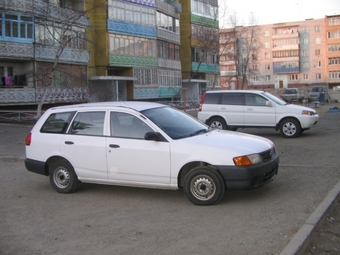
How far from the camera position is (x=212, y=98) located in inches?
640

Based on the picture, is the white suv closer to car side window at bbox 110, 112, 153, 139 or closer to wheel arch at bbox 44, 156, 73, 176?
car side window at bbox 110, 112, 153, 139

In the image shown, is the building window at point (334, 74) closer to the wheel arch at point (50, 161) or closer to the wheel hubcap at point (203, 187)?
the wheel arch at point (50, 161)

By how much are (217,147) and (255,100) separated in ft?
30.4

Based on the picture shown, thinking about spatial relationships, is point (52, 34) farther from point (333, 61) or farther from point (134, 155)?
point (333, 61)

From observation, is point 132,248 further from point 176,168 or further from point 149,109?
point 149,109

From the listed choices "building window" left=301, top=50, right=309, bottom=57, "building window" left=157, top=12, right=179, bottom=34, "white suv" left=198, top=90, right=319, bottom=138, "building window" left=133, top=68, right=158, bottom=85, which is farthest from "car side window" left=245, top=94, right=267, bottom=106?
"building window" left=301, top=50, right=309, bottom=57

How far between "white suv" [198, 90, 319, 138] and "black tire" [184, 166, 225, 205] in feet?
30.1

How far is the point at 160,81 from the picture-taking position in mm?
40375

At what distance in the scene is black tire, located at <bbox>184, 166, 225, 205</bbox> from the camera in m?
6.50

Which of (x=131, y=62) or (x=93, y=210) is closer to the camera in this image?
(x=93, y=210)

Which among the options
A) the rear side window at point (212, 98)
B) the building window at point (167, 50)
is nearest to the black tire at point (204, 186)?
the rear side window at point (212, 98)

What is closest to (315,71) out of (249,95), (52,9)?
(52,9)

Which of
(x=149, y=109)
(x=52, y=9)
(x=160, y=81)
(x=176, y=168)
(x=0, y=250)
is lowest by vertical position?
(x=0, y=250)

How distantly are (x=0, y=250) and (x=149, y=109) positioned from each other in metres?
3.50
